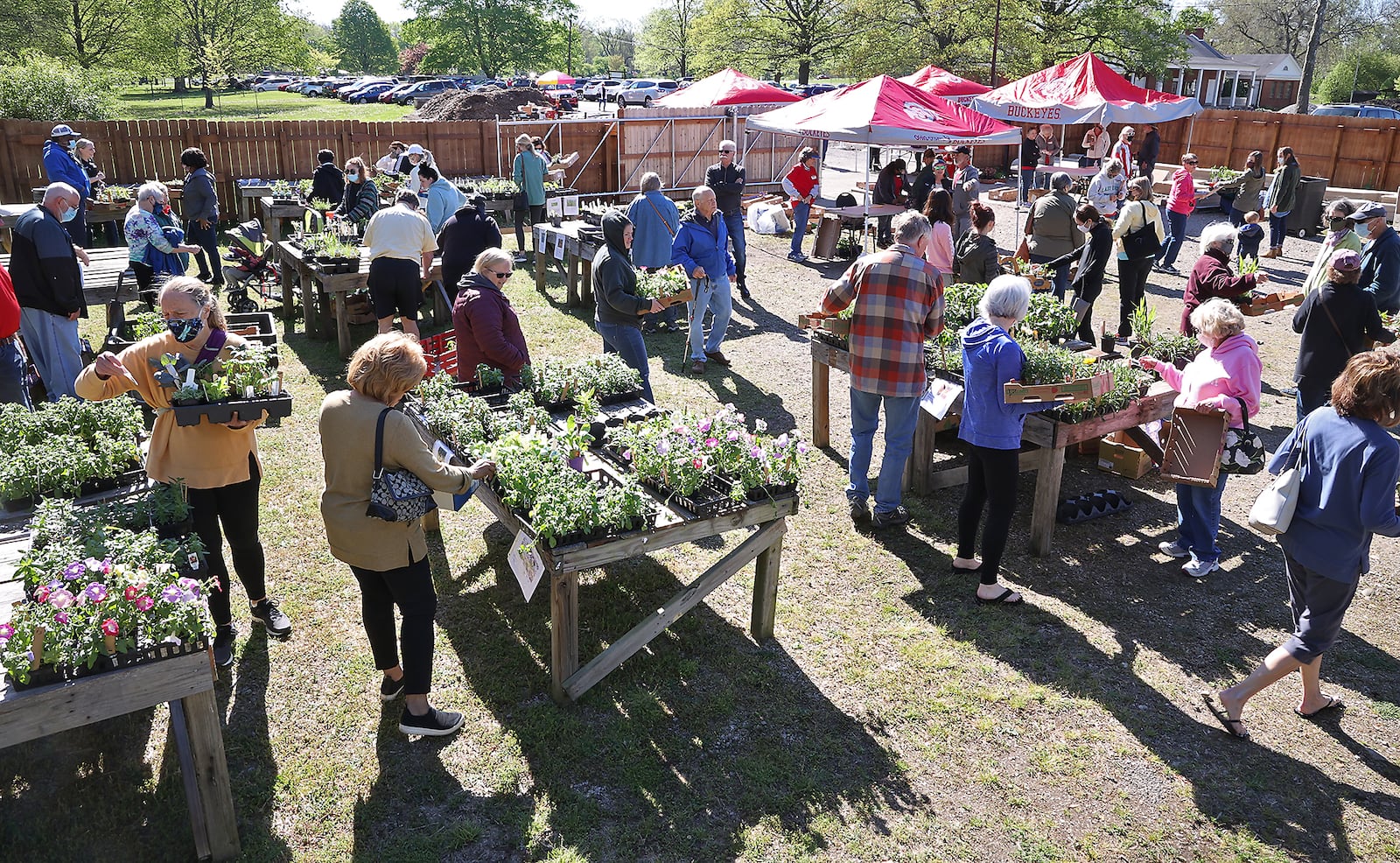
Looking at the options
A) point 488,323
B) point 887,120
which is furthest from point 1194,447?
point 887,120

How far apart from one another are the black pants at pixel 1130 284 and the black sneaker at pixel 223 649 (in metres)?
8.76

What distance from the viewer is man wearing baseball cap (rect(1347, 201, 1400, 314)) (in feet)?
24.2

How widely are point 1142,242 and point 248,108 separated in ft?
153

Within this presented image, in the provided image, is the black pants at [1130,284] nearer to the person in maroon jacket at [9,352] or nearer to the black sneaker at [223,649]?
the black sneaker at [223,649]

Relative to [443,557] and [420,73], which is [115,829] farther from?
[420,73]

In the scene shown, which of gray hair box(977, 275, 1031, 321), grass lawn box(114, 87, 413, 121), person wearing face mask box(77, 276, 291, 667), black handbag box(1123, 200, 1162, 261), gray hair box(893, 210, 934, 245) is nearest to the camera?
person wearing face mask box(77, 276, 291, 667)

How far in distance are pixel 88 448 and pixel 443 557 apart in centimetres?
200

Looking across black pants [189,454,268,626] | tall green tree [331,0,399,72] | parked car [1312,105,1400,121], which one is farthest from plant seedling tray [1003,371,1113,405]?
tall green tree [331,0,399,72]

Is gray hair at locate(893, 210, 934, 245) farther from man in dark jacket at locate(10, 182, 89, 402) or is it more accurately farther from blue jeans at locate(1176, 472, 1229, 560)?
man in dark jacket at locate(10, 182, 89, 402)

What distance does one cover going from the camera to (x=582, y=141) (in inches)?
822

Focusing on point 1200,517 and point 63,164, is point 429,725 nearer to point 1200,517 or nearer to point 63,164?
point 1200,517

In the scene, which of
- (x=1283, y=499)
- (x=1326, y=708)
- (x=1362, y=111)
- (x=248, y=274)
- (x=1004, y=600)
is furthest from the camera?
(x=1362, y=111)

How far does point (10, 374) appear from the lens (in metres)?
6.09

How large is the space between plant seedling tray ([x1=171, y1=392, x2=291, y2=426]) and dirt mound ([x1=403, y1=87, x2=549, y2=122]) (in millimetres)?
29675
